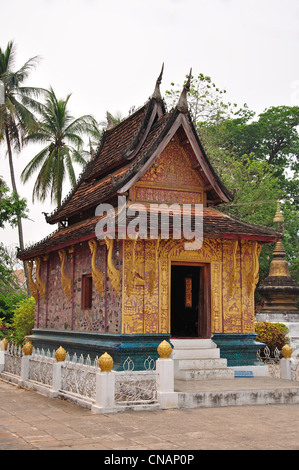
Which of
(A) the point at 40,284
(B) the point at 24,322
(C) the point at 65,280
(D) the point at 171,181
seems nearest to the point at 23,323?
(B) the point at 24,322

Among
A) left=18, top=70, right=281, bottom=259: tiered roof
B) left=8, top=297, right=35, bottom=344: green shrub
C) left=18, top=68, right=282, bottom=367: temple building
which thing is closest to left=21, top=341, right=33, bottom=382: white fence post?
left=18, top=68, right=282, bottom=367: temple building

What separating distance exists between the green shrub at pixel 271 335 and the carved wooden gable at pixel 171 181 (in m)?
7.15

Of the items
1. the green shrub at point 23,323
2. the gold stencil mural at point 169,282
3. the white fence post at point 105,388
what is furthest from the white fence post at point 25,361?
the green shrub at point 23,323

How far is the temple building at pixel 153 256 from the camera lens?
11461mm

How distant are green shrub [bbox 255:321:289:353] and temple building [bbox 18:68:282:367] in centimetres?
464

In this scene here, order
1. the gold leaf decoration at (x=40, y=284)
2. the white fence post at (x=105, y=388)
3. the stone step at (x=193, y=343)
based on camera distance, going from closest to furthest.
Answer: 1. the white fence post at (x=105, y=388)
2. the stone step at (x=193, y=343)
3. the gold leaf decoration at (x=40, y=284)

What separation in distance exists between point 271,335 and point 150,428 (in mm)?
11822

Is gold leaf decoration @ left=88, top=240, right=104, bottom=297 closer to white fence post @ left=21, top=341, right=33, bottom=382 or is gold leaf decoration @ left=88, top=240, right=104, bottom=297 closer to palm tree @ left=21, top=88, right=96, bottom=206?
white fence post @ left=21, top=341, right=33, bottom=382

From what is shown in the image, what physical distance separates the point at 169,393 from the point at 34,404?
106 inches

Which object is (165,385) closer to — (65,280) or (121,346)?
(121,346)

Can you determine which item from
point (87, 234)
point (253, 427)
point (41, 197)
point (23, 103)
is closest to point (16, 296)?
point (41, 197)

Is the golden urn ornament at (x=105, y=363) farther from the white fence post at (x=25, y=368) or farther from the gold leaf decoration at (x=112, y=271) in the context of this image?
the white fence post at (x=25, y=368)

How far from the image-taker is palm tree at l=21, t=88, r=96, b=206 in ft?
95.3

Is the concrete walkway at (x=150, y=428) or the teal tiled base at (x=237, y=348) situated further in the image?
the teal tiled base at (x=237, y=348)
